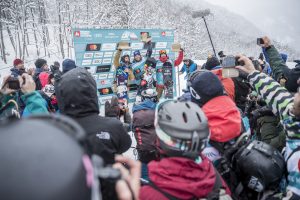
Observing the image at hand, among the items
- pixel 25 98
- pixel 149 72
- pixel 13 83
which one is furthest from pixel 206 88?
pixel 149 72

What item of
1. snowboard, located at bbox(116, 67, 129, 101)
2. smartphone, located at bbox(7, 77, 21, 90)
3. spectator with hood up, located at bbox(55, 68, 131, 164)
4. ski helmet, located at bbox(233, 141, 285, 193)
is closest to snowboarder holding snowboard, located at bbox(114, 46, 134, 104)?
snowboard, located at bbox(116, 67, 129, 101)

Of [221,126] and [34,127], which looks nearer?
[34,127]

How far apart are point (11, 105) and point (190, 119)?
2.00 metres

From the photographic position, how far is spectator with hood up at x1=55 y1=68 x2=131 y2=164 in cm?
206

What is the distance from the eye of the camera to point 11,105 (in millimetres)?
2701

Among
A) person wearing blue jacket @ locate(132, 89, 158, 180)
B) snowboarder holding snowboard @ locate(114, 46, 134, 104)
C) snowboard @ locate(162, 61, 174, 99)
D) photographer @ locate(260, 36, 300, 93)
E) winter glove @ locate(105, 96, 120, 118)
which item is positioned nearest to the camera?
photographer @ locate(260, 36, 300, 93)

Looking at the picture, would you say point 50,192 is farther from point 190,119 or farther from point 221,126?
point 221,126

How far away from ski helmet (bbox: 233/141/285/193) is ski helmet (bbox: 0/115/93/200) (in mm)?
1559

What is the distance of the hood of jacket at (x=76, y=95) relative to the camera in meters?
2.05

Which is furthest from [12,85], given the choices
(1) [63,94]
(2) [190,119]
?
(2) [190,119]

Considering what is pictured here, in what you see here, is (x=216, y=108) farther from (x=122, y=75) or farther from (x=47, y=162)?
(x=122, y=75)

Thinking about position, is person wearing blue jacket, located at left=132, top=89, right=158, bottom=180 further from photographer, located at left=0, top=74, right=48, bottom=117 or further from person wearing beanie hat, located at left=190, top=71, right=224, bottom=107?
photographer, located at left=0, top=74, right=48, bottom=117

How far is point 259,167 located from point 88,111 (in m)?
1.44

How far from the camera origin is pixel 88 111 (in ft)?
7.00
